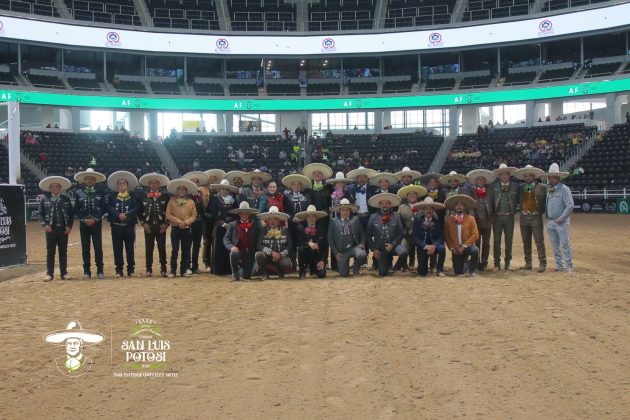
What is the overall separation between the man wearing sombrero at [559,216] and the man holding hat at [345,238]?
329 centimetres

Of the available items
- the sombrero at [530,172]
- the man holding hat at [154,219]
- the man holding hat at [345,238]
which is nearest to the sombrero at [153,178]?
the man holding hat at [154,219]

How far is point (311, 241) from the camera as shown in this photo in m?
9.88

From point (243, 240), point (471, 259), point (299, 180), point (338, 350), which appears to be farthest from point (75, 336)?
point (471, 259)

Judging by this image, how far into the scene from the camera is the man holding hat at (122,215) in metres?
10.0

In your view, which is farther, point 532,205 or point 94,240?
point 532,205

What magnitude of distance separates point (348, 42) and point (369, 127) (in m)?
6.21

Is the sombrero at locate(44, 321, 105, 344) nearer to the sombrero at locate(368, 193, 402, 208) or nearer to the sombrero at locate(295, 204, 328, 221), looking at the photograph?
the sombrero at locate(295, 204, 328, 221)

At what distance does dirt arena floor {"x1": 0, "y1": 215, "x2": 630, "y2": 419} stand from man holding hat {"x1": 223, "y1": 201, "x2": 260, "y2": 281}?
0.87 metres

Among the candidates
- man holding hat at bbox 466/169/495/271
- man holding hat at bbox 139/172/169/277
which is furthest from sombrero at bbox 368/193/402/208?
man holding hat at bbox 139/172/169/277

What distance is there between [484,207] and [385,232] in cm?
195

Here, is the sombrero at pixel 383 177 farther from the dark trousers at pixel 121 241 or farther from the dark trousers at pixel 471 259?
the dark trousers at pixel 121 241

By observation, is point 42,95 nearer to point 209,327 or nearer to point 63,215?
point 63,215

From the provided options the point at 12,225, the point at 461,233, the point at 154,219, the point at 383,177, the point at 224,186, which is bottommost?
the point at 461,233

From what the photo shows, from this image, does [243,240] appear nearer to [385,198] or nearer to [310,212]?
[310,212]
